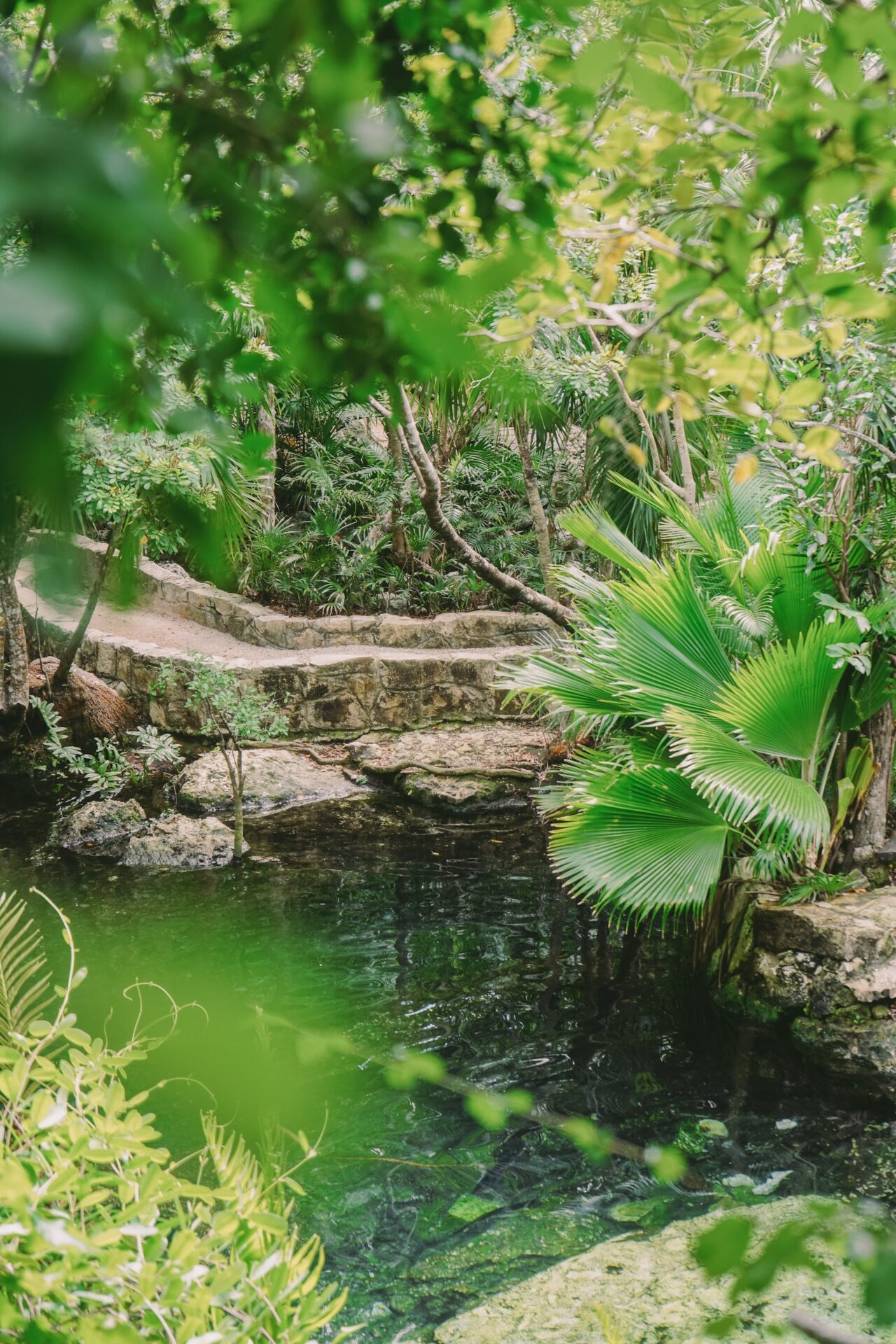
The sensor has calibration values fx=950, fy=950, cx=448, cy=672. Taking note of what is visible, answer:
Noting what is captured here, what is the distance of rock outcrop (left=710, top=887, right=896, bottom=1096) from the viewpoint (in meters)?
4.21

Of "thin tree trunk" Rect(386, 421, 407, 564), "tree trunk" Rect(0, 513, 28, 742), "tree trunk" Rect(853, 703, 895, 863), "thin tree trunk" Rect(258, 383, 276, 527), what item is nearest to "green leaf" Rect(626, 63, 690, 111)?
"tree trunk" Rect(853, 703, 895, 863)

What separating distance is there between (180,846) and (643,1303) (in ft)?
17.4

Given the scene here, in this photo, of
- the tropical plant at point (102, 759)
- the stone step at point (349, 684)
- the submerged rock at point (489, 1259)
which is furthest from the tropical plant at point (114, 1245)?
the stone step at point (349, 684)

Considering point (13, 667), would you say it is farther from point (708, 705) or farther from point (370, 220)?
point (370, 220)

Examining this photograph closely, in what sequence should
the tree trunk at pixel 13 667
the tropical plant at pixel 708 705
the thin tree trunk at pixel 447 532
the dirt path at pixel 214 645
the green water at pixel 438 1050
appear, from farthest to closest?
the dirt path at pixel 214 645
the tree trunk at pixel 13 667
the thin tree trunk at pixel 447 532
the tropical plant at pixel 708 705
the green water at pixel 438 1050

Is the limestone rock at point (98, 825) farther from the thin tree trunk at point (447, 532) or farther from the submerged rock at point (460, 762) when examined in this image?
the thin tree trunk at point (447, 532)

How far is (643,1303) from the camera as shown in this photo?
280cm

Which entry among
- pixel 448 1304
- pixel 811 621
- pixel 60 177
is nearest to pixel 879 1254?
pixel 60 177

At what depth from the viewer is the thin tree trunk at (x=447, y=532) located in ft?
21.5

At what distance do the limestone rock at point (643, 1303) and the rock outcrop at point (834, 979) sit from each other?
1.36 metres

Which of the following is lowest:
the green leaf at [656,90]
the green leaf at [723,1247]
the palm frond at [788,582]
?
the green leaf at [723,1247]

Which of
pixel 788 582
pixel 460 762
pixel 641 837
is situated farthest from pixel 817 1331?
pixel 460 762

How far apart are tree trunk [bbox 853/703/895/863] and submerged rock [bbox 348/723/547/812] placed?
4.11 m

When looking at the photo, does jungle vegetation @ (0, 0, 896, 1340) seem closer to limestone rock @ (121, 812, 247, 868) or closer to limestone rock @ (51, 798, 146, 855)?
limestone rock @ (121, 812, 247, 868)
